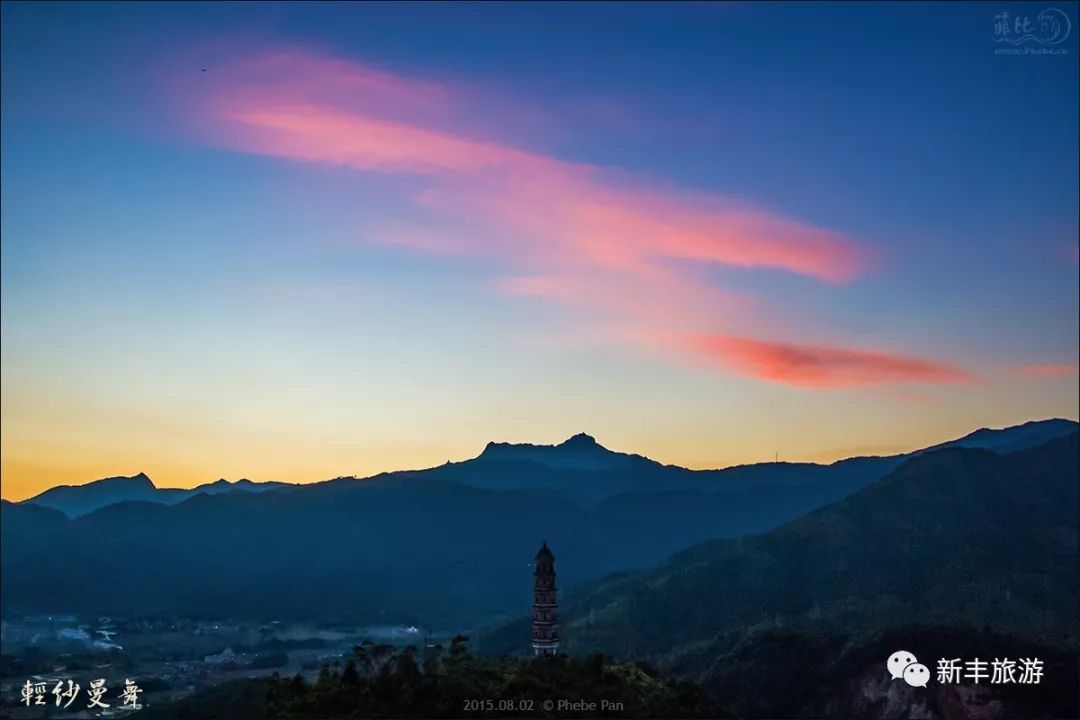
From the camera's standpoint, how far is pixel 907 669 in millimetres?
77250

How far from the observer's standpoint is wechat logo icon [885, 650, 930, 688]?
76.4 m

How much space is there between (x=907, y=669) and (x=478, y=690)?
154ft

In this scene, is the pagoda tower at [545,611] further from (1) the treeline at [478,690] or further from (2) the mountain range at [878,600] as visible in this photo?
(2) the mountain range at [878,600]

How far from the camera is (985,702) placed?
6962 centimetres

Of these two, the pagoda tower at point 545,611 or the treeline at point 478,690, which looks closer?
the treeline at point 478,690

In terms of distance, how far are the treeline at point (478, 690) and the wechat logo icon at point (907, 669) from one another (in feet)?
113

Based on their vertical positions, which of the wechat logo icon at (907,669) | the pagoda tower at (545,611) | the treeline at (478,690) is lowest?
the wechat logo icon at (907,669)

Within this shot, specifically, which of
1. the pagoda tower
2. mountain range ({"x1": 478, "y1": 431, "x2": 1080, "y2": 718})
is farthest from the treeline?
mountain range ({"x1": 478, "y1": 431, "x2": 1080, "y2": 718})

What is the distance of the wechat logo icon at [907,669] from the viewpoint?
76.4 m

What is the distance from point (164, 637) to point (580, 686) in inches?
5773

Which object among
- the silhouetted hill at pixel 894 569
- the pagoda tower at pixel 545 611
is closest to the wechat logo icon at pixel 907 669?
the silhouetted hill at pixel 894 569

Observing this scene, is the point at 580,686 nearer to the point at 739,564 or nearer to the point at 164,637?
the point at 739,564

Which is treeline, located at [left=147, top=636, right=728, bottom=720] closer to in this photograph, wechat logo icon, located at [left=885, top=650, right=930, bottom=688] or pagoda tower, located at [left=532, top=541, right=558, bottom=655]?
pagoda tower, located at [left=532, top=541, right=558, bottom=655]

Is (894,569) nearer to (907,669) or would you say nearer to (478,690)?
(907,669)
